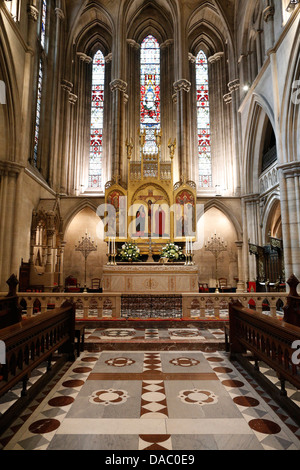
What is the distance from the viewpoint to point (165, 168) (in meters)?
13.3

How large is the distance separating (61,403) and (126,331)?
3417mm

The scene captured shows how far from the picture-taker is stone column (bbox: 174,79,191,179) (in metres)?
14.6

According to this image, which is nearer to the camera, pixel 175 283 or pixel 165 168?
pixel 175 283

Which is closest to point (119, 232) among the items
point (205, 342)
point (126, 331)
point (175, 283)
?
point (175, 283)

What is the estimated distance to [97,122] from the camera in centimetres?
1706

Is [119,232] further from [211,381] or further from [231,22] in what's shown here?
[231,22]

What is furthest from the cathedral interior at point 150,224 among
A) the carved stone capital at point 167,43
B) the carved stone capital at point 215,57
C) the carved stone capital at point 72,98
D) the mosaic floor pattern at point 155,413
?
the carved stone capital at point 72,98

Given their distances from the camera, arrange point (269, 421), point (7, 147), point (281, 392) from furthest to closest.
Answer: point (7, 147), point (281, 392), point (269, 421)

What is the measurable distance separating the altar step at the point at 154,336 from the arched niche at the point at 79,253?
8.91 meters

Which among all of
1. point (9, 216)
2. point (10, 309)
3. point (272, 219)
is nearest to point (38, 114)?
point (9, 216)

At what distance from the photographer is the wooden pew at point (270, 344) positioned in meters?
2.62

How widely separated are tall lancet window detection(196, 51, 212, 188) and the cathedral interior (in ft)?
0.36

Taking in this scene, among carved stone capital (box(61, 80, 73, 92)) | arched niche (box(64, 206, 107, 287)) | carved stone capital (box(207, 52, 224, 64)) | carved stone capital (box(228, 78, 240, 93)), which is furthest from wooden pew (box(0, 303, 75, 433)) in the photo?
carved stone capital (box(207, 52, 224, 64))

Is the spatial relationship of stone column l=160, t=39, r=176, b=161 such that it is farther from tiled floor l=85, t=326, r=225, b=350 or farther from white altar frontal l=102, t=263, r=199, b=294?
tiled floor l=85, t=326, r=225, b=350
